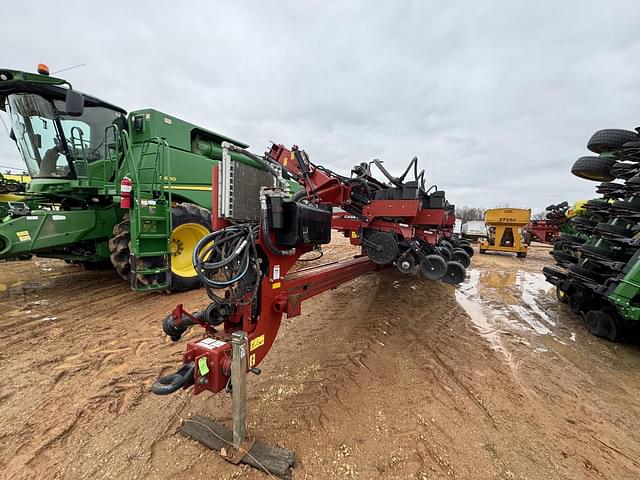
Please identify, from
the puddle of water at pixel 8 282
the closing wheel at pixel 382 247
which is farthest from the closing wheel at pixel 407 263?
the puddle of water at pixel 8 282

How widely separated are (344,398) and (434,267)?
1.93 m

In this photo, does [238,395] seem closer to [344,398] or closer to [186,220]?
[344,398]

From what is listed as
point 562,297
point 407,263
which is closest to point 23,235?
point 407,263

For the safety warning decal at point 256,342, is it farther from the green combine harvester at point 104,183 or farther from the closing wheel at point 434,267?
the green combine harvester at point 104,183

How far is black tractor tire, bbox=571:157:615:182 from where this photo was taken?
4715 millimetres

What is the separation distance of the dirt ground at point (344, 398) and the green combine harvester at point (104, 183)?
2.67 ft

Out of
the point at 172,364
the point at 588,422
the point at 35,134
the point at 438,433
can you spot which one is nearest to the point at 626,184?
the point at 588,422

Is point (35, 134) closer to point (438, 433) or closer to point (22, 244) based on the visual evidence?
point (22, 244)

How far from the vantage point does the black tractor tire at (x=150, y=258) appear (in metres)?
4.14

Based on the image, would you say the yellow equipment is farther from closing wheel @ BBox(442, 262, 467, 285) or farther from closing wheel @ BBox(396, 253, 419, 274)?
closing wheel @ BBox(396, 253, 419, 274)

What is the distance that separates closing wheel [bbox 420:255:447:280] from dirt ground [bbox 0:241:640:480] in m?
0.80

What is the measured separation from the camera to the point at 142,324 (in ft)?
11.7

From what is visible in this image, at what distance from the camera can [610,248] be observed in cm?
389

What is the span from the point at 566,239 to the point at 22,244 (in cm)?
823
